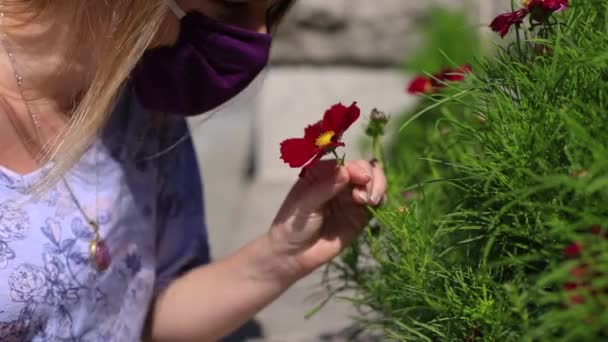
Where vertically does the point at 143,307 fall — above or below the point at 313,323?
above

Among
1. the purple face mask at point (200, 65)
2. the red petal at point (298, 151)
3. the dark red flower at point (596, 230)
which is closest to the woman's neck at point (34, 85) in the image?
the purple face mask at point (200, 65)

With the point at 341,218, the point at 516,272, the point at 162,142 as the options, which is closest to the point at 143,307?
the point at 162,142

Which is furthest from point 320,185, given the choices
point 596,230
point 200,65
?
point 596,230

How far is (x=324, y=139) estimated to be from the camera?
3.81 ft

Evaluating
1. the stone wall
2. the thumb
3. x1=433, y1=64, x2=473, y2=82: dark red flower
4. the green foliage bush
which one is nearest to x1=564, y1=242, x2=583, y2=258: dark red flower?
the green foliage bush

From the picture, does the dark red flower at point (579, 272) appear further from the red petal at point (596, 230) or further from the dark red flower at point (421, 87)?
the dark red flower at point (421, 87)

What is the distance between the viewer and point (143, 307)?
59.8 inches

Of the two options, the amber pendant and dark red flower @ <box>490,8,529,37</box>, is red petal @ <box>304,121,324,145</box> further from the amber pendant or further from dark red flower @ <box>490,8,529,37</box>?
the amber pendant

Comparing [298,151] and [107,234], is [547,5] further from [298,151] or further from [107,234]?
[107,234]

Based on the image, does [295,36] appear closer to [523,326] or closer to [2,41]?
[2,41]

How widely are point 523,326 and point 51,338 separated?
0.76m

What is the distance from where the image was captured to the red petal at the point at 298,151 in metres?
1.14

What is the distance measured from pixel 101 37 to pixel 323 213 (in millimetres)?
390

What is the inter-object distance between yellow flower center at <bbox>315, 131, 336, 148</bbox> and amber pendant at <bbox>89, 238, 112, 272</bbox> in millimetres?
434
